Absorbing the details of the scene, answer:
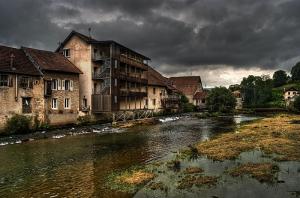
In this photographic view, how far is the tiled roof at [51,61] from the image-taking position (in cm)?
4644

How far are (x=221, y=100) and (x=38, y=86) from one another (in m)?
55.8

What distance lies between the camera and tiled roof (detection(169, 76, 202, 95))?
11275 centimetres

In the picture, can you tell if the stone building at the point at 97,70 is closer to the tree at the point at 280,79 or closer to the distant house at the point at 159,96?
the distant house at the point at 159,96

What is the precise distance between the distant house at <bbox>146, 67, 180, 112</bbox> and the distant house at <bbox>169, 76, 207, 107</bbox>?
73.9 ft

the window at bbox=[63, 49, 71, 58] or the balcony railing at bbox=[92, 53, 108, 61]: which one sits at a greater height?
the window at bbox=[63, 49, 71, 58]

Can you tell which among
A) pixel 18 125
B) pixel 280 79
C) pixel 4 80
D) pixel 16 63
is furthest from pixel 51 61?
pixel 280 79

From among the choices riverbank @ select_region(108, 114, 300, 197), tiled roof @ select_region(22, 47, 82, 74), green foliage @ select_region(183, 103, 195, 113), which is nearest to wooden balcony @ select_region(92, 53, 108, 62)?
tiled roof @ select_region(22, 47, 82, 74)

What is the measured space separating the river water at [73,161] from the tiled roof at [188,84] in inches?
2980

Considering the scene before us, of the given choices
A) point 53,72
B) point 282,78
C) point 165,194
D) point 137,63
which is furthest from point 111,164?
point 282,78

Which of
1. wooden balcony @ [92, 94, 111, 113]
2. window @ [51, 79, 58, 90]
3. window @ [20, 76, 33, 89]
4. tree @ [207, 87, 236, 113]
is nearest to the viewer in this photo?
window @ [20, 76, 33, 89]

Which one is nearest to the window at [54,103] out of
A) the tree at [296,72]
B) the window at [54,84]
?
the window at [54,84]

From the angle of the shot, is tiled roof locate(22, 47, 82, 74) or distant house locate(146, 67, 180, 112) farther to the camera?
distant house locate(146, 67, 180, 112)

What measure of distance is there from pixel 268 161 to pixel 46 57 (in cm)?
3785

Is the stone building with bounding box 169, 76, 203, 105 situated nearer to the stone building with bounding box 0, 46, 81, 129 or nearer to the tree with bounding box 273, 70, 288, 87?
the stone building with bounding box 0, 46, 81, 129
